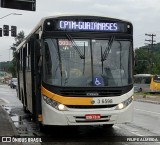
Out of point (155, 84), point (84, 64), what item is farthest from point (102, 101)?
point (155, 84)

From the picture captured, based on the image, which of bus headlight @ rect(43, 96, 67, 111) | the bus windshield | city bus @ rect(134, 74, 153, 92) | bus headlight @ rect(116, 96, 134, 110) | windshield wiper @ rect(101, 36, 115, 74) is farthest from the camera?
city bus @ rect(134, 74, 153, 92)

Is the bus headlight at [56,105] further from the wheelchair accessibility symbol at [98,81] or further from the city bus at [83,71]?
the wheelchair accessibility symbol at [98,81]

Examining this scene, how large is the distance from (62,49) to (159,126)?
5.88m

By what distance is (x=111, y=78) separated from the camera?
11516 millimetres

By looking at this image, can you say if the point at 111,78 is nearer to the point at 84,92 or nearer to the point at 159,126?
the point at 84,92

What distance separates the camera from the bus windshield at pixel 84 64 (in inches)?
445

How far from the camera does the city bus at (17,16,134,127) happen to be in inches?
437

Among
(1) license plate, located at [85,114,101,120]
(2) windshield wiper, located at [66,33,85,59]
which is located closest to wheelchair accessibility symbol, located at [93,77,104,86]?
(2) windshield wiper, located at [66,33,85,59]

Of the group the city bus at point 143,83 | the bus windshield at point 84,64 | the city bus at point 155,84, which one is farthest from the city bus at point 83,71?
the city bus at point 143,83

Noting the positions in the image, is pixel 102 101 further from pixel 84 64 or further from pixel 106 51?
pixel 106 51

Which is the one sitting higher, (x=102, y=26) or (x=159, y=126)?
(x=102, y=26)

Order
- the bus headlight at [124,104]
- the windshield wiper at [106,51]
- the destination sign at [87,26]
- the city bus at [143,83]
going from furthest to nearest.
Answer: the city bus at [143,83]
the destination sign at [87,26]
the windshield wiper at [106,51]
the bus headlight at [124,104]

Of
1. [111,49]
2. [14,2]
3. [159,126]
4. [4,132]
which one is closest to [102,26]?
[111,49]

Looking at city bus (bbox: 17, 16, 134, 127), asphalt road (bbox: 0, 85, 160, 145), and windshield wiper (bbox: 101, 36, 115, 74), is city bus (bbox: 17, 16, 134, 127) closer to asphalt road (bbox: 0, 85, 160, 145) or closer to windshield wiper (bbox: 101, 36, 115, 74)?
windshield wiper (bbox: 101, 36, 115, 74)
